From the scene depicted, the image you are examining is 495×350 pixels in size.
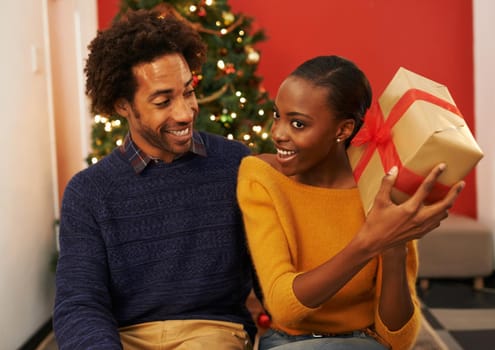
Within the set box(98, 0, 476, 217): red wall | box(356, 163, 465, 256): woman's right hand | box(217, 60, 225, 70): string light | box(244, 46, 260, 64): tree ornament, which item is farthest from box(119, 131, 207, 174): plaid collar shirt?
box(98, 0, 476, 217): red wall

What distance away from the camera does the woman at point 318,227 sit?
1257 millimetres

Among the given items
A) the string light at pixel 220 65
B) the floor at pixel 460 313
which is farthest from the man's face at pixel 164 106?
the floor at pixel 460 313

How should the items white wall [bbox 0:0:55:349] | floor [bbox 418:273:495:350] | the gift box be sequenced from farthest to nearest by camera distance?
A: floor [bbox 418:273:495:350] < white wall [bbox 0:0:55:349] < the gift box

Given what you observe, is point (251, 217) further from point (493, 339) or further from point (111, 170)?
point (493, 339)

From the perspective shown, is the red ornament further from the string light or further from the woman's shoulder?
the woman's shoulder

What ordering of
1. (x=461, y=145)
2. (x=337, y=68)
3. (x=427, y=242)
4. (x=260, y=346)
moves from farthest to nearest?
(x=427, y=242)
(x=260, y=346)
(x=337, y=68)
(x=461, y=145)

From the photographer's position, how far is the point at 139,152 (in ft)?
5.20

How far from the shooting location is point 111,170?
1552 mm

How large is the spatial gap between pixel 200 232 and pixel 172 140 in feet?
0.79

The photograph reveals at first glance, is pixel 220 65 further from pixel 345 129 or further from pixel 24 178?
pixel 345 129

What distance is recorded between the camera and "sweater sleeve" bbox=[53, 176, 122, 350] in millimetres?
1382

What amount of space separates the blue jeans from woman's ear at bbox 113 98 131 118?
0.70 meters

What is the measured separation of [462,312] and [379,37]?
1.95 meters

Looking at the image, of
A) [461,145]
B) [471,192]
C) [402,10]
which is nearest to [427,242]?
[471,192]
